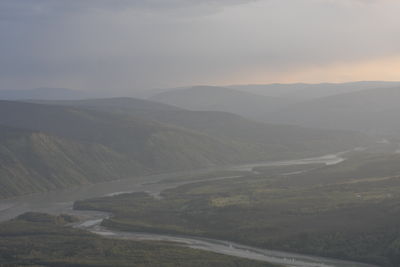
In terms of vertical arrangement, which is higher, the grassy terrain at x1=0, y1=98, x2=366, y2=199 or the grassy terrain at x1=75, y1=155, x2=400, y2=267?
the grassy terrain at x1=0, y1=98, x2=366, y2=199

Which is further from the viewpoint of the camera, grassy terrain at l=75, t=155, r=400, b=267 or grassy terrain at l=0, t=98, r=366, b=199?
grassy terrain at l=0, t=98, r=366, b=199

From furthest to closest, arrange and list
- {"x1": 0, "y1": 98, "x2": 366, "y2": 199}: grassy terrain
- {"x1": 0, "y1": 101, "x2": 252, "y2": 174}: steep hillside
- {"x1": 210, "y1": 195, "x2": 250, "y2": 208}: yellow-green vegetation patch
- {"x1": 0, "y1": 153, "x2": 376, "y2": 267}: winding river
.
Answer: {"x1": 0, "y1": 101, "x2": 252, "y2": 174}: steep hillside, {"x1": 0, "y1": 98, "x2": 366, "y2": 199}: grassy terrain, {"x1": 210, "y1": 195, "x2": 250, "y2": 208}: yellow-green vegetation patch, {"x1": 0, "y1": 153, "x2": 376, "y2": 267}: winding river

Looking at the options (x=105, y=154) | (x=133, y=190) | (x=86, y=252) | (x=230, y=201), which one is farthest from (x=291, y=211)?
(x=105, y=154)

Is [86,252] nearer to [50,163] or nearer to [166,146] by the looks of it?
[50,163]

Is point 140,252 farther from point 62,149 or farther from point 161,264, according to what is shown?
point 62,149

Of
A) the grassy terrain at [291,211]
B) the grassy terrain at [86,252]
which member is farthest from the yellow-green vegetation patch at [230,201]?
the grassy terrain at [86,252]

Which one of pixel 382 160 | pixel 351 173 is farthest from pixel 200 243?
pixel 382 160

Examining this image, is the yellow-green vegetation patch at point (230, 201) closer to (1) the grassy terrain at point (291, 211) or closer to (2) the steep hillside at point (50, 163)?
(1) the grassy terrain at point (291, 211)

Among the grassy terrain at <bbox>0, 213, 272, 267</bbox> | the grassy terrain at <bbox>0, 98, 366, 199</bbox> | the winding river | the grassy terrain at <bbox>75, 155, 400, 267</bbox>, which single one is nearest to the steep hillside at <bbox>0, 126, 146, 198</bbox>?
the grassy terrain at <bbox>0, 98, 366, 199</bbox>

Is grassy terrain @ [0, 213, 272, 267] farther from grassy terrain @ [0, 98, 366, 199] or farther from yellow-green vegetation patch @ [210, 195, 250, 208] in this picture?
grassy terrain @ [0, 98, 366, 199]
